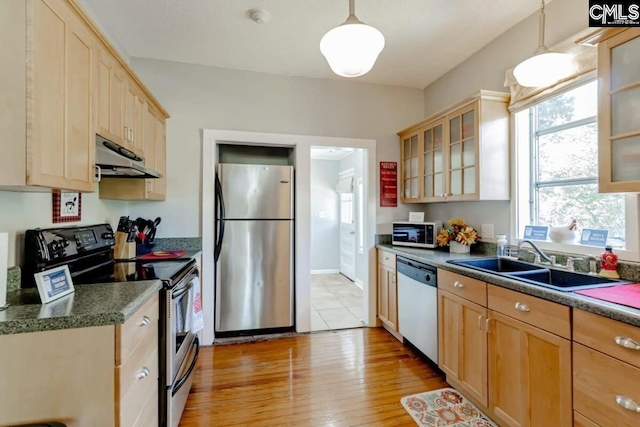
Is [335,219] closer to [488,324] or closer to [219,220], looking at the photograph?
[219,220]

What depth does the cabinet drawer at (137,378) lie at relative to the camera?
1.18m

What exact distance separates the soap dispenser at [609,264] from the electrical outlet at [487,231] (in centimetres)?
94

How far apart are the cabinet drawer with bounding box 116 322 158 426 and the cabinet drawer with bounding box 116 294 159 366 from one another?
3 centimetres

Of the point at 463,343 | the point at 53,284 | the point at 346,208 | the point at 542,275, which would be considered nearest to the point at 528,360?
the point at 463,343

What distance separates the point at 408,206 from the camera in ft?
11.9

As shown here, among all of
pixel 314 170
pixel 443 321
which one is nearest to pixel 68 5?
pixel 443 321

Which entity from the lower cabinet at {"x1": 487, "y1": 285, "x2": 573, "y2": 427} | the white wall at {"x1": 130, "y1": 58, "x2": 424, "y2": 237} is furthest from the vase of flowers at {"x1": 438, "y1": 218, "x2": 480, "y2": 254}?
the lower cabinet at {"x1": 487, "y1": 285, "x2": 573, "y2": 427}

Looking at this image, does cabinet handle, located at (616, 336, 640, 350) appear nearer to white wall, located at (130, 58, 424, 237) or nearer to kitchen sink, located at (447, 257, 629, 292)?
kitchen sink, located at (447, 257, 629, 292)

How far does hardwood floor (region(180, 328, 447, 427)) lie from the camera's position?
6.32 ft

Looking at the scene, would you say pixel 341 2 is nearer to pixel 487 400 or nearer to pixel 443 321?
pixel 443 321

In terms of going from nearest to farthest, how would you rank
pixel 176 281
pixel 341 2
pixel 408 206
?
pixel 176 281 < pixel 341 2 < pixel 408 206

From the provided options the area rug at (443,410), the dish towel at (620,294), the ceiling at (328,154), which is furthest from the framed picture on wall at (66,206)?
the ceiling at (328,154)

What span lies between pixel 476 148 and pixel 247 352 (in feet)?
8.79

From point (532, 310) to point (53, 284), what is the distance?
88.5 inches
